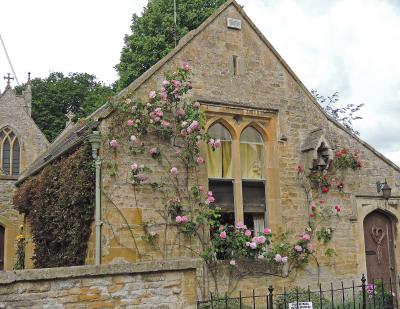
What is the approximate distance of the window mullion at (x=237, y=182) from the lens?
1198cm

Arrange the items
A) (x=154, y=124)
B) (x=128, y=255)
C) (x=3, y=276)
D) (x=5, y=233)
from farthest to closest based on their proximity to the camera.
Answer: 1. (x=5, y=233)
2. (x=154, y=124)
3. (x=128, y=255)
4. (x=3, y=276)

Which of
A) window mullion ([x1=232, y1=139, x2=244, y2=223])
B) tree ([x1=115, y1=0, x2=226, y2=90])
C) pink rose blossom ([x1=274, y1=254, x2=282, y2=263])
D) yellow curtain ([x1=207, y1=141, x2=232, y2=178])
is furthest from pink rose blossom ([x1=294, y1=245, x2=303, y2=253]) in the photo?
tree ([x1=115, y1=0, x2=226, y2=90])

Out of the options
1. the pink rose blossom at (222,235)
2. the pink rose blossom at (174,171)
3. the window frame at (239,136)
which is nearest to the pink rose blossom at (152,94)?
the window frame at (239,136)

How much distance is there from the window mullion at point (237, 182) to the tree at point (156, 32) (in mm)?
15329

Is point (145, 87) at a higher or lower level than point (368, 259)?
higher

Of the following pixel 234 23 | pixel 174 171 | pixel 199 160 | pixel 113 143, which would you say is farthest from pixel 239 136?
pixel 113 143

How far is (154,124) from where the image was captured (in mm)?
11070

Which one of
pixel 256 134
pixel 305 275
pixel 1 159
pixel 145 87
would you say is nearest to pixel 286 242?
pixel 305 275

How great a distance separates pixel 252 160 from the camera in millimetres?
12672

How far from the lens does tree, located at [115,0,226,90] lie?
89.2 ft

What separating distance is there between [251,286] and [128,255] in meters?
2.95

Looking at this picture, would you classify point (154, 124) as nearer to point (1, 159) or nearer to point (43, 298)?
point (43, 298)

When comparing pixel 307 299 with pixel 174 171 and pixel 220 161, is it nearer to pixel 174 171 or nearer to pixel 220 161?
pixel 220 161

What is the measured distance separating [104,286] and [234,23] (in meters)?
8.14
